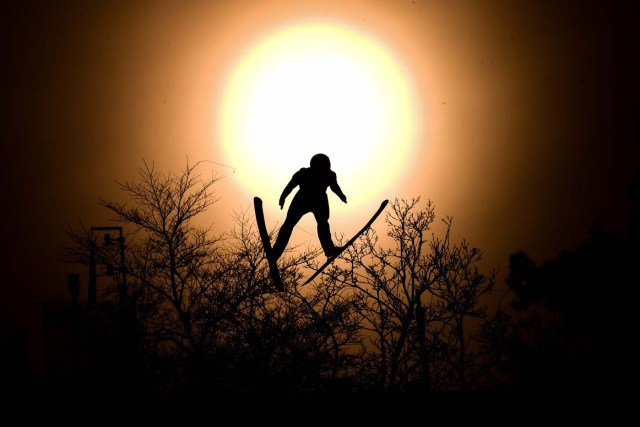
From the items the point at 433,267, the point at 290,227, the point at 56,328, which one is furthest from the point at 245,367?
the point at 56,328

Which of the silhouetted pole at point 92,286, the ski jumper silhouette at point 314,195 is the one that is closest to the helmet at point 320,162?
the ski jumper silhouette at point 314,195

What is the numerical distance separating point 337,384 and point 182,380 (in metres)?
4.30

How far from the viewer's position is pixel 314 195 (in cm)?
919

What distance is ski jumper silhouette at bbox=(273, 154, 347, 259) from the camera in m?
8.96

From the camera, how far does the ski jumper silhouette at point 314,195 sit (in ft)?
29.4

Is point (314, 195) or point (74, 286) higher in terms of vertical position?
point (74, 286)

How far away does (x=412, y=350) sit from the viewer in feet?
58.6

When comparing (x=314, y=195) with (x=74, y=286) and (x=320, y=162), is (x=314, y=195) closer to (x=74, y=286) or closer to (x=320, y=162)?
(x=320, y=162)

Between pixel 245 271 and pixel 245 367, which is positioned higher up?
pixel 245 271

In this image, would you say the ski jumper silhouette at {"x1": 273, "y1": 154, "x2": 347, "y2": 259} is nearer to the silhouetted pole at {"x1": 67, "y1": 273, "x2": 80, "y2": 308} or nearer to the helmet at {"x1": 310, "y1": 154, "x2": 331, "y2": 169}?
the helmet at {"x1": 310, "y1": 154, "x2": 331, "y2": 169}

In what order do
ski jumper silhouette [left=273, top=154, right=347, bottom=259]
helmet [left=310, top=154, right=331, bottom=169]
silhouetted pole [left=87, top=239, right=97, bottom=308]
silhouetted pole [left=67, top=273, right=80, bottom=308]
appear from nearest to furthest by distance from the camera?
helmet [left=310, top=154, right=331, bottom=169], ski jumper silhouette [left=273, top=154, right=347, bottom=259], silhouetted pole [left=87, top=239, right=97, bottom=308], silhouetted pole [left=67, top=273, right=80, bottom=308]

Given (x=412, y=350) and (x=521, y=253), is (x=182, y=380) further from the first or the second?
(x=521, y=253)

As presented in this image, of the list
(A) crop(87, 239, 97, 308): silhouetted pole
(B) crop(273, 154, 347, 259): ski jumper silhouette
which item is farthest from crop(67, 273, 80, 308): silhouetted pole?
(B) crop(273, 154, 347, 259): ski jumper silhouette

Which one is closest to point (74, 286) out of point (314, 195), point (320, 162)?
point (314, 195)
